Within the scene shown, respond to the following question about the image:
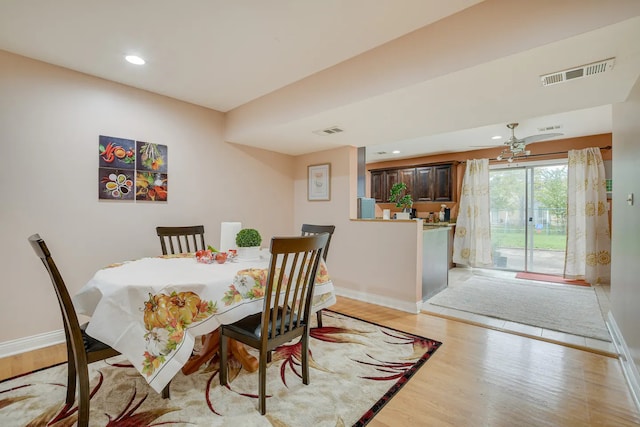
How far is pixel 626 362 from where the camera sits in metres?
2.03

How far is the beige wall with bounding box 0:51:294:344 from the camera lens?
7.69 ft

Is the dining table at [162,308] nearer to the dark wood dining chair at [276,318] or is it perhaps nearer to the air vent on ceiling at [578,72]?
the dark wood dining chair at [276,318]

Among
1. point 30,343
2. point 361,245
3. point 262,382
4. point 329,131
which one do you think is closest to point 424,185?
point 361,245

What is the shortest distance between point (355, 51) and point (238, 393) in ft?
8.61

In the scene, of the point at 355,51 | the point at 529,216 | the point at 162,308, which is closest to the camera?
the point at 162,308

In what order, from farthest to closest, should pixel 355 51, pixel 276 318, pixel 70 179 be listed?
pixel 70 179 → pixel 355 51 → pixel 276 318

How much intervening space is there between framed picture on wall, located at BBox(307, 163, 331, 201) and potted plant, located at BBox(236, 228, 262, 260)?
220cm

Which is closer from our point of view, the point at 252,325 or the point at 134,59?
the point at 252,325

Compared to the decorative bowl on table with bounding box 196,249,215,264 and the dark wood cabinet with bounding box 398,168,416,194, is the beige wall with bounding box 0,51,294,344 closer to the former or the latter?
the decorative bowl on table with bounding box 196,249,215,264

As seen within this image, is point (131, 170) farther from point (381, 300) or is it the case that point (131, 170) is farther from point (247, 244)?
point (381, 300)

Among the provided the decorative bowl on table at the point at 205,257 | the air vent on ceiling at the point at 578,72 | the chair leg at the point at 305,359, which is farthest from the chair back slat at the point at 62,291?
the air vent on ceiling at the point at 578,72

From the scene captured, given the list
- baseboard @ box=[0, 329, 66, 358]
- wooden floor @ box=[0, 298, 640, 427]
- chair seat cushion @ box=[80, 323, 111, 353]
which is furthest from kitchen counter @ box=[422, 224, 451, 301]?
baseboard @ box=[0, 329, 66, 358]

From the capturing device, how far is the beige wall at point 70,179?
2.34 meters

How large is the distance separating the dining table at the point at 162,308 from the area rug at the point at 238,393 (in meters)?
0.40
